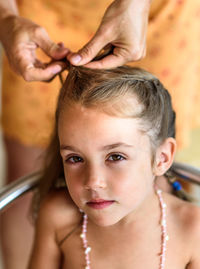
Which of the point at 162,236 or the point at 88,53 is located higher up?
the point at 88,53

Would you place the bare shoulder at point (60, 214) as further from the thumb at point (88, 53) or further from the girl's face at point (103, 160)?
the thumb at point (88, 53)

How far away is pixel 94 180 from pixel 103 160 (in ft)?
0.16

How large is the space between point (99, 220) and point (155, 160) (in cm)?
19

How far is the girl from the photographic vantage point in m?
0.93

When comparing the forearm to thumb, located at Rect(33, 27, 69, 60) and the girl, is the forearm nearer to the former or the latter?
thumb, located at Rect(33, 27, 69, 60)

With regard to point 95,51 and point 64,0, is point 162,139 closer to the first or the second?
point 95,51

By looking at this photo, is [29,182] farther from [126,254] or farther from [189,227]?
[189,227]

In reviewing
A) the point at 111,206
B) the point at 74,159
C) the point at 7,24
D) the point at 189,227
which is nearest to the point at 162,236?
the point at 189,227

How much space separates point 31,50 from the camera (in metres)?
1.04

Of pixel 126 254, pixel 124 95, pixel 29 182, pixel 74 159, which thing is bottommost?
pixel 126 254

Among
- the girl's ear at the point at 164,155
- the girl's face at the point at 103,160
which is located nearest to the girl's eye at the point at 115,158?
the girl's face at the point at 103,160

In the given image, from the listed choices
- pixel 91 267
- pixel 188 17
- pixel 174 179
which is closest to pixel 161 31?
pixel 188 17

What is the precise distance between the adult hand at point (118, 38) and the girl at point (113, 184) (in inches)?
1.0

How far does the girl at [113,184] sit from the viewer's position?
93 cm
